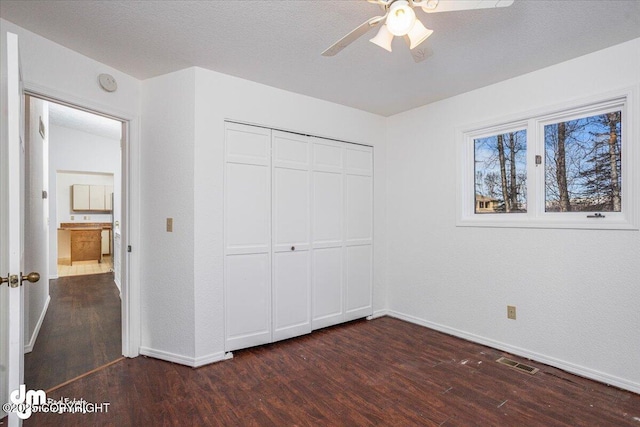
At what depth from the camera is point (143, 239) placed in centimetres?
281

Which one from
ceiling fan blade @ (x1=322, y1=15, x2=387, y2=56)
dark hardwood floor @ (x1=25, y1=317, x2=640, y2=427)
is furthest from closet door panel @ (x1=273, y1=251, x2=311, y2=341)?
ceiling fan blade @ (x1=322, y1=15, x2=387, y2=56)

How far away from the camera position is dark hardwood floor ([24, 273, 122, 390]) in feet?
8.15

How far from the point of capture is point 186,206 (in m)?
2.62

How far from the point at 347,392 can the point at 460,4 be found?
2.33 meters

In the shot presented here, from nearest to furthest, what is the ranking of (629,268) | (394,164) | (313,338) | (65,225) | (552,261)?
(629,268) → (552,261) → (313,338) → (394,164) → (65,225)

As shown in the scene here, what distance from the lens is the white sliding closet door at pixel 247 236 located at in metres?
2.80

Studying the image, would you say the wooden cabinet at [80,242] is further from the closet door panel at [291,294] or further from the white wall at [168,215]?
the closet door panel at [291,294]

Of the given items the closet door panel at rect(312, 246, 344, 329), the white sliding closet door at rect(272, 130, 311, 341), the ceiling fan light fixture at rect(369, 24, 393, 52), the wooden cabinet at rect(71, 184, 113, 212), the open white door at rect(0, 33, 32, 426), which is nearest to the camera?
the open white door at rect(0, 33, 32, 426)

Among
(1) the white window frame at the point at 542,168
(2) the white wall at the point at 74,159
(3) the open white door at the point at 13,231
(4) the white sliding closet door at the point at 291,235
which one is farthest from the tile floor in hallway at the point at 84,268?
(1) the white window frame at the point at 542,168

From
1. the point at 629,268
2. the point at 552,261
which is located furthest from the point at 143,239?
the point at 629,268

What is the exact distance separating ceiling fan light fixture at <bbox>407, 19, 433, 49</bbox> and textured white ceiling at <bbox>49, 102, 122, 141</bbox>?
489cm

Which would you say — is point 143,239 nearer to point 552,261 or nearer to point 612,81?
point 552,261

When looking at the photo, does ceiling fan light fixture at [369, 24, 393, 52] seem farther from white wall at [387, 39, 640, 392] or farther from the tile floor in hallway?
the tile floor in hallway

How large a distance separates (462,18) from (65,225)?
29.0ft
